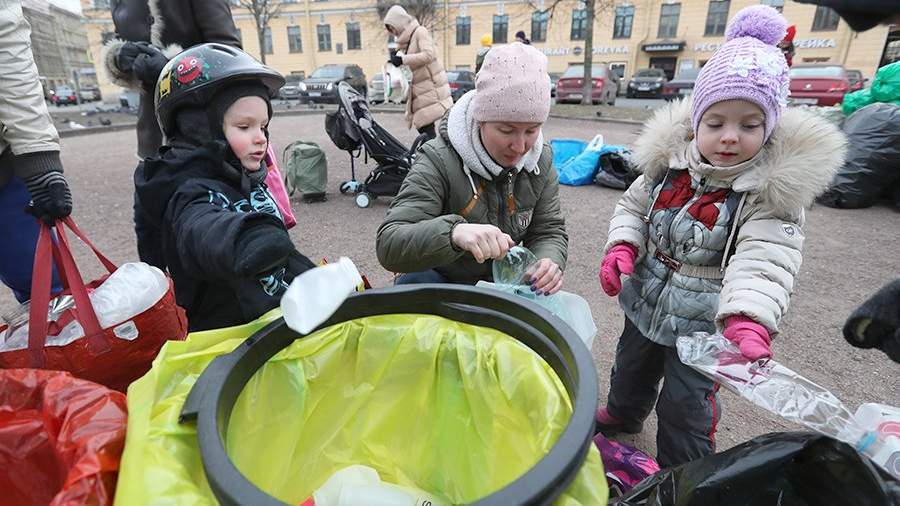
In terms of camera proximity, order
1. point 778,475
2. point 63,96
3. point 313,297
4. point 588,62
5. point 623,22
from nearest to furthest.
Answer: point 313,297 < point 778,475 < point 588,62 < point 63,96 < point 623,22

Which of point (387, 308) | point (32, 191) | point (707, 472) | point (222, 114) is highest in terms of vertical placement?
point (222, 114)

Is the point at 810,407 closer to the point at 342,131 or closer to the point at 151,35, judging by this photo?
→ the point at 151,35

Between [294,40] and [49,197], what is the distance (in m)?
38.4

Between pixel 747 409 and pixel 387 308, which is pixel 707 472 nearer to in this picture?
pixel 387 308

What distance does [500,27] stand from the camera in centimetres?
3294

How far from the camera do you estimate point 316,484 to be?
3.60 ft

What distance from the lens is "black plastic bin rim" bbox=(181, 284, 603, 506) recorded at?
568 mm

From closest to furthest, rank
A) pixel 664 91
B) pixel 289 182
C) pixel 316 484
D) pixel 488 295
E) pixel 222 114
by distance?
pixel 488 295, pixel 316 484, pixel 222 114, pixel 289 182, pixel 664 91

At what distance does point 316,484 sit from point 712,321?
4.20ft

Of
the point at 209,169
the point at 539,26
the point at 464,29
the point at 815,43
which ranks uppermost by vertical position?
the point at 539,26

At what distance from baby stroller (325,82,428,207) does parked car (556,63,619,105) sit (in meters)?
14.1

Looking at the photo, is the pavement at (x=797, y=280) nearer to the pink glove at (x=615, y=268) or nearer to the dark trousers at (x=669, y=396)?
the dark trousers at (x=669, y=396)

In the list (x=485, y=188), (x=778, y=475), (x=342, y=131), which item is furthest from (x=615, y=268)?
(x=342, y=131)

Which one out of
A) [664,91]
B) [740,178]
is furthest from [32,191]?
[664,91]
